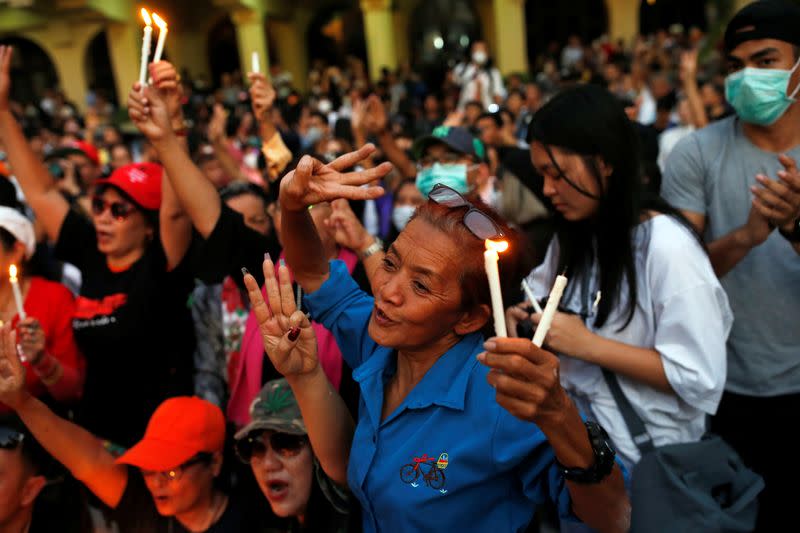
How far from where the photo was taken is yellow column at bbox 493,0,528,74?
16688mm

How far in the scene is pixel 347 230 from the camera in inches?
93.8

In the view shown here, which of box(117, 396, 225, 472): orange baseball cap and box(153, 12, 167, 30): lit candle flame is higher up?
box(153, 12, 167, 30): lit candle flame

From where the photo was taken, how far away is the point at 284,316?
154cm

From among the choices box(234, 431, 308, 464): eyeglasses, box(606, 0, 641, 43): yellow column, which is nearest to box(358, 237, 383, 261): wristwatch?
box(234, 431, 308, 464): eyeglasses

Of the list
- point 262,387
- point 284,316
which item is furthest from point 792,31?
point 262,387

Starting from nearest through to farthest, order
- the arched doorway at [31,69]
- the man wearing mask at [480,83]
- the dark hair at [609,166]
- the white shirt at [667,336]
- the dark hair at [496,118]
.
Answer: the white shirt at [667,336] → the dark hair at [609,166] → the dark hair at [496,118] → the man wearing mask at [480,83] → the arched doorway at [31,69]

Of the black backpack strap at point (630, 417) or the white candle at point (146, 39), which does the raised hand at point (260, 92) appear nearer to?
the white candle at point (146, 39)

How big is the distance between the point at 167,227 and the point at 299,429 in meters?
1.02

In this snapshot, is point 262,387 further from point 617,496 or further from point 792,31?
point 792,31

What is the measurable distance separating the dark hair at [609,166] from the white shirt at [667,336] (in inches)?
1.5

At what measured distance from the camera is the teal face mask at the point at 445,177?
10.9 feet

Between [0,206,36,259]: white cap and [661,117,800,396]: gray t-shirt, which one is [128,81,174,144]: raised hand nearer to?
[0,206,36,259]: white cap

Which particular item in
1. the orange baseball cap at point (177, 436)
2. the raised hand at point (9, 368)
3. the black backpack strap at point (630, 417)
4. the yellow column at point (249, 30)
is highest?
the yellow column at point (249, 30)

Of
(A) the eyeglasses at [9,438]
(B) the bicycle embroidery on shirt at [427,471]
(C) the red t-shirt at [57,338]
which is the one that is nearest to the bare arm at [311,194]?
(B) the bicycle embroidery on shirt at [427,471]
